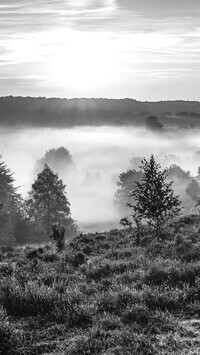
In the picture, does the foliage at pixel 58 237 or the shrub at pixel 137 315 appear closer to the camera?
the shrub at pixel 137 315

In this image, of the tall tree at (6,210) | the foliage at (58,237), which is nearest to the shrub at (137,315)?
the foliage at (58,237)

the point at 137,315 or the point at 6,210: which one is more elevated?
the point at 6,210

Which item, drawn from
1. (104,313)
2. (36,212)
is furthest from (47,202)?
(104,313)

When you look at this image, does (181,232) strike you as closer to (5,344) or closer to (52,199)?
(5,344)

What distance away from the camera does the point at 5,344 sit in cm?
806

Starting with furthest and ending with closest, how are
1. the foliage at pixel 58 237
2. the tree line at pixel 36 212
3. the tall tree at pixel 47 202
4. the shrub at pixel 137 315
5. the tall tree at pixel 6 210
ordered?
the tall tree at pixel 47 202 < the tree line at pixel 36 212 < the tall tree at pixel 6 210 < the foliage at pixel 58 237 < the shrub at pixel 137 315

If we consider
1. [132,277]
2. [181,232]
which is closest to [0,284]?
[132,277]

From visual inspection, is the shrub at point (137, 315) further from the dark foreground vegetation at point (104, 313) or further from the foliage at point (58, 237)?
the foliage at point (58, 237)

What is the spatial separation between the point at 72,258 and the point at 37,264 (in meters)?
1.82

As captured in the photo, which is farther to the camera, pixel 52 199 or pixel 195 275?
pixel 52 199

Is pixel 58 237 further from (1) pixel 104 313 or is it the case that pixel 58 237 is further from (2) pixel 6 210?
(2) pixel 6 210

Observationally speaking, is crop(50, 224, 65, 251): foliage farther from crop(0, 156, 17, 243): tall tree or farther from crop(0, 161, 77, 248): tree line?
crop(0, 161, 77, 248): tree line

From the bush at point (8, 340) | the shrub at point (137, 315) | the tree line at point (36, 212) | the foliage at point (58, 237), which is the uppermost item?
the tree line at point (36, 212)

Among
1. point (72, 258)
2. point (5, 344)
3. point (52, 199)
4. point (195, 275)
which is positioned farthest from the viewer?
point (52, 199)
